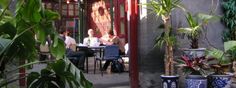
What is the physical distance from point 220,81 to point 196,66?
0.47 meters

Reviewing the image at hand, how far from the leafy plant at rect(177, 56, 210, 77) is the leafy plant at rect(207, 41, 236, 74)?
0.57 feet

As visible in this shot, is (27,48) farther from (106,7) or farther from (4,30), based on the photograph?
(106,7)

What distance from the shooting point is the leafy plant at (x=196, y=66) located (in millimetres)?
7703

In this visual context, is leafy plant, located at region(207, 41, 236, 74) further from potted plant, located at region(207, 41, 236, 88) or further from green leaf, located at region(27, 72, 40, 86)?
green leaf, located at region(27, 72, 40, 86)

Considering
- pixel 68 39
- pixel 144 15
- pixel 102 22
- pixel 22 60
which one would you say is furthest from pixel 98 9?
pixel 22 60

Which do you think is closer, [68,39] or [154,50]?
[154,50]

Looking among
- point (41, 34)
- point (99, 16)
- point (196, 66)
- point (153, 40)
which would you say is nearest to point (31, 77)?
point (41, 34)

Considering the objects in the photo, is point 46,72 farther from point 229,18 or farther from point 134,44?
point 229,18

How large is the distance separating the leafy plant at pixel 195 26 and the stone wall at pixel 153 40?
0.41m

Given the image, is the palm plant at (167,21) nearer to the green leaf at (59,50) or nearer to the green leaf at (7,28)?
the green leaf at (7,28)

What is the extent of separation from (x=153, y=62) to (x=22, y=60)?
181 inches

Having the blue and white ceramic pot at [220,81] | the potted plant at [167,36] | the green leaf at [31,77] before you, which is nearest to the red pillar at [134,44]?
the potted plant at [167,36]

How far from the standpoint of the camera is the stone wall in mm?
8984

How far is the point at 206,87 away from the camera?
785 centimetres
